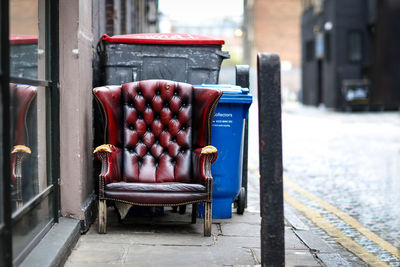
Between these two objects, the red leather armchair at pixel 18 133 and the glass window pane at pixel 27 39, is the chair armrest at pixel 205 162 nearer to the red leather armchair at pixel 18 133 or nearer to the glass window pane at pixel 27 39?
the glass window pane at pixel 27 39

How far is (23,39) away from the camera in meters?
3.77

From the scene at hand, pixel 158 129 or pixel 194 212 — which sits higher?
pixel 158 129

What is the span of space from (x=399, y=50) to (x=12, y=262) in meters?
31.9

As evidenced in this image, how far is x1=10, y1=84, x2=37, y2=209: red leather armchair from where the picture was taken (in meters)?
3.44

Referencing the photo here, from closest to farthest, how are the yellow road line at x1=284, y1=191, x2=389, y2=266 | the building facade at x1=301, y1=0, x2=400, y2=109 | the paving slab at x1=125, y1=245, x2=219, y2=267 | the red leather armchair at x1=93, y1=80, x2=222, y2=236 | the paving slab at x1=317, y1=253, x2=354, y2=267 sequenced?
1. the paving slab at x1=125, y1=245, x2=219, y2=267
2. the paving slab at x1=317, y1=253, x2=354, y2=267
3. the yellow road line at x1=284, y1=191, x2=389, y2=266
4. the red leather armchair at x1=93, y1=80, x2=222, y2=236
5. the building facade at x1=301, y1=0, x2=400, y2=109

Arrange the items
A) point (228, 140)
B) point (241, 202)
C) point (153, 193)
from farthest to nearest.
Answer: point (241, 202) → point (228, 140) → point (153, 193)

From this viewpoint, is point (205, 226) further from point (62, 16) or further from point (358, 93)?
point (358, 93)

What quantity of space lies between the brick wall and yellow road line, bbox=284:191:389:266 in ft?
189

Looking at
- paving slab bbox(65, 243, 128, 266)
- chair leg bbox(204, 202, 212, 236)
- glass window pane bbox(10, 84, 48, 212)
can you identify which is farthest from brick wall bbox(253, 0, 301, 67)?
glass window pane bbox(10, 84, 48, 212)

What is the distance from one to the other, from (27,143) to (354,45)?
3329cm

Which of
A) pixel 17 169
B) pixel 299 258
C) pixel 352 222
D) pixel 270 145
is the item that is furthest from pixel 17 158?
pixel 352 222

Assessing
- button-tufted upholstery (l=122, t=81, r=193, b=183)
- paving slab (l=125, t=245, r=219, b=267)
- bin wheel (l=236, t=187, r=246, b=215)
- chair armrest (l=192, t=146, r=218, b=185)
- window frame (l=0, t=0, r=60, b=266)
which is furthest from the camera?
bin wheel (l=236, t=187, r=246, b=215)

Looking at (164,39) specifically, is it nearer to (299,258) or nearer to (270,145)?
(299,258)

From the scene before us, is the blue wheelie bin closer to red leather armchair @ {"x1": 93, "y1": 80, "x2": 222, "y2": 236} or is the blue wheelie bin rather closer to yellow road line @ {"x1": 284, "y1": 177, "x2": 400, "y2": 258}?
red leather armchair @ {"x1": 93, "y1": 80, "x2": 222, "y2": 236}
